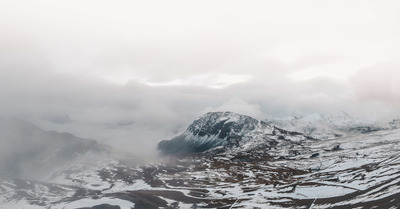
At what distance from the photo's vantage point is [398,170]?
584 feet

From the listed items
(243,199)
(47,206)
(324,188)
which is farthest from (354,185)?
(47,206)

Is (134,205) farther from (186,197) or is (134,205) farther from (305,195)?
(305,195)

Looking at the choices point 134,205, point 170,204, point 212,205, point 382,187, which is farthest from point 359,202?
point 134,205

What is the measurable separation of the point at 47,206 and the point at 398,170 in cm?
22287

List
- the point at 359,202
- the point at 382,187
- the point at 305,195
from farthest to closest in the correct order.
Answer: the point at 305,195 → the point at 382,187 → the point at 359,202

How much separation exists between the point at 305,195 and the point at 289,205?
67.4ft

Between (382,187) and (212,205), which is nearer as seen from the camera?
(382,187)

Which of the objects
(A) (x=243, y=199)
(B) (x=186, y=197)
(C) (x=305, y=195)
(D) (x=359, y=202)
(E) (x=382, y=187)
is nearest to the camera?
(D) (x=359, y=202)

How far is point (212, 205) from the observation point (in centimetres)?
17062

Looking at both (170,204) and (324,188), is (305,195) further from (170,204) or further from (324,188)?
(170,204)

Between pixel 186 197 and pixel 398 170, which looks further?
pixel 186 197

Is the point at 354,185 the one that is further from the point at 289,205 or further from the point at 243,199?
the point at 243,199

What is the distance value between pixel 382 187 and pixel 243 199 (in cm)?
7533

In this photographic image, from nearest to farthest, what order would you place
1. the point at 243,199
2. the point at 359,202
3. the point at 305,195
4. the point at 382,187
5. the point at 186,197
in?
the point at 359,202
the point at 382,187
the point at 305,195
the point at 243,199
the point at 186,197
